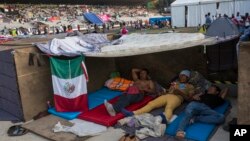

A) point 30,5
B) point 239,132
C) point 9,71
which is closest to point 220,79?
point 239,132

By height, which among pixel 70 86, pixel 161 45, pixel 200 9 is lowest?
pixel 70 86

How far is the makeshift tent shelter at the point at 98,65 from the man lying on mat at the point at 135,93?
1.73 ft

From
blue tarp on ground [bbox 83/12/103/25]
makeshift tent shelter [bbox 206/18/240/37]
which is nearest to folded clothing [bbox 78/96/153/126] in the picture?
makeshift tent shelter [bbox 206/18/240/37]

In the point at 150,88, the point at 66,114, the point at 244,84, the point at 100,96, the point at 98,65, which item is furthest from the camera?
the point at 98,65

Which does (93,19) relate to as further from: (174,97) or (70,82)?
(174,97)

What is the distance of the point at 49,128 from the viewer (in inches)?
201

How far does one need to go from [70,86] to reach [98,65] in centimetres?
159

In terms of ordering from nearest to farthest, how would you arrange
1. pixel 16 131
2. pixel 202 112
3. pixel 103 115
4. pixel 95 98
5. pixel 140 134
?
pixel 140 134
pixel 202 112
pixel 16 131
pixel 103 115
pixel 95 98

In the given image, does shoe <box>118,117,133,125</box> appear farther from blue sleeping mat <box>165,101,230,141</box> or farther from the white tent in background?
the white tent in background

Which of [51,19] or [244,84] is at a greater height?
[51,19]

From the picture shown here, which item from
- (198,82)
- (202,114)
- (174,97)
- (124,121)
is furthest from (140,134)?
(198,82)

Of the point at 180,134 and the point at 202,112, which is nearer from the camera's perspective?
the point at 180,134

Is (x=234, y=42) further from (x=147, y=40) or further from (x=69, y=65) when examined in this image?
(x=69, y=65)

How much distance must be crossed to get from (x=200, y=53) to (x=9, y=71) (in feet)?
13.5
